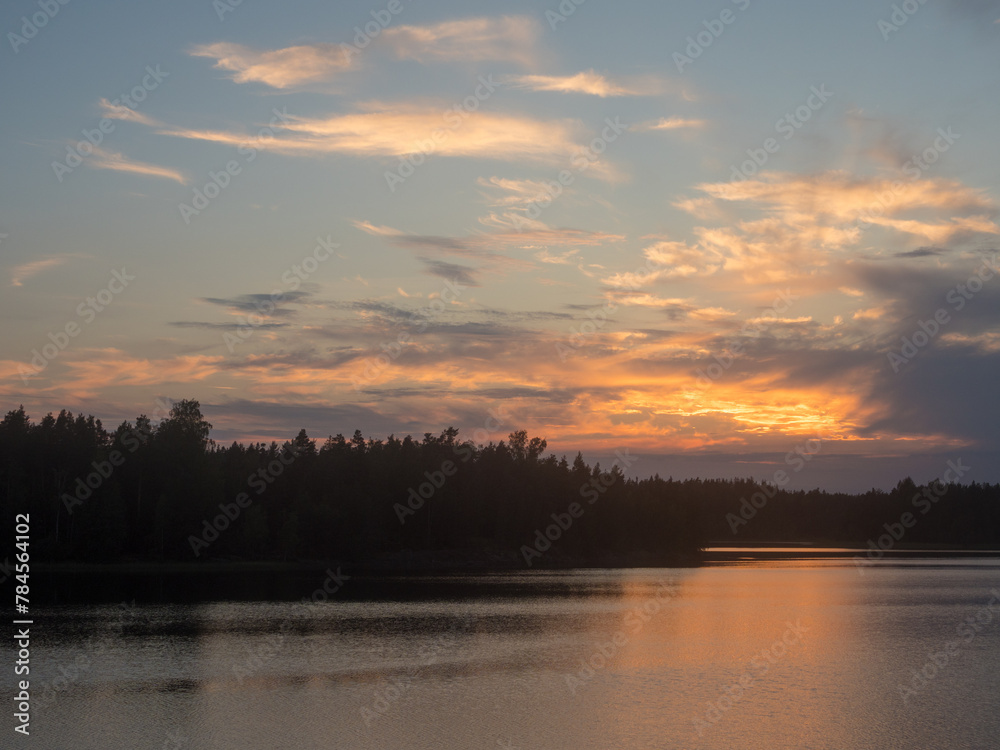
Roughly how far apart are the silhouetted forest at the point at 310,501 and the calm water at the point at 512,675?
Result: 41.4 m

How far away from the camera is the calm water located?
32.2 meters

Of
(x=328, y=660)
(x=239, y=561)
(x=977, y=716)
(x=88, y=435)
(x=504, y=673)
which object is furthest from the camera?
(x=88, y=435)

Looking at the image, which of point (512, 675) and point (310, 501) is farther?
point (310, 501)

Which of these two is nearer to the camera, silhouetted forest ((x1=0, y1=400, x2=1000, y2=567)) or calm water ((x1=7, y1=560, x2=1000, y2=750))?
calm water ((x1=7, y1=560, x2=1000, y2=750))

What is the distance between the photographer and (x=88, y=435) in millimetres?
127312

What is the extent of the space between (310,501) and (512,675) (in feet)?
271

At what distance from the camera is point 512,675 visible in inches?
1719

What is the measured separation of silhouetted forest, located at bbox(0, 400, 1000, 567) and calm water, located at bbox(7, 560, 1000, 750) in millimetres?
41429

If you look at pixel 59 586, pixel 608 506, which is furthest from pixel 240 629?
pixel 608 506

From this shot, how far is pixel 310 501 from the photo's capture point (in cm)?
12181

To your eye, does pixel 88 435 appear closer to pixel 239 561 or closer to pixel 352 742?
pixel 239 561

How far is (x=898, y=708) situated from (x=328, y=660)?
91.8 feet

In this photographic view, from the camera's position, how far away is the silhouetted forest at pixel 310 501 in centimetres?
10738

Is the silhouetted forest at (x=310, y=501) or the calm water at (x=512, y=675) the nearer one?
the calm water at (x=512, y=675)
